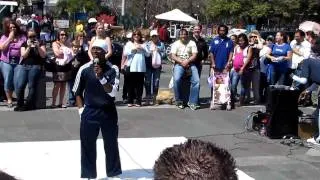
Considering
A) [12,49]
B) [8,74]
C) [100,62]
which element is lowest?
[8,74]

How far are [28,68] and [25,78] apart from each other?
Answer: 0.65ft

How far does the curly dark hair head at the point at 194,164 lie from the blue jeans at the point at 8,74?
9732mm

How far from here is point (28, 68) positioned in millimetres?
11172

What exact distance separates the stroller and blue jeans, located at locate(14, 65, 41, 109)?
3.51 meters

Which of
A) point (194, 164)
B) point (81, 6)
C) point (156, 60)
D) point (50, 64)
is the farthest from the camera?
point (81, 6)

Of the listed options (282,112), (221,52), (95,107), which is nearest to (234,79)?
(221,52)

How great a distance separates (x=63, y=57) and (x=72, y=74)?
40cm

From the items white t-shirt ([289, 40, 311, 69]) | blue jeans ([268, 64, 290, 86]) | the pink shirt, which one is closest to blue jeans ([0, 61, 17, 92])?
the pink shirt

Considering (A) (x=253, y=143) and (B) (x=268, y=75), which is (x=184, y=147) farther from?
(B) (x=268, y=75)

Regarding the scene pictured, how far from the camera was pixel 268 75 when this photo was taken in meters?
13.2

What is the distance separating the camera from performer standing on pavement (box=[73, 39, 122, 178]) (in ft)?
21.6

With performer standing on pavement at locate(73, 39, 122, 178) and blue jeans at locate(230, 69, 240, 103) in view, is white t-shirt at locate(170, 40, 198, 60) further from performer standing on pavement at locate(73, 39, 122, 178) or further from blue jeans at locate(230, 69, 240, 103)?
performer standing on pavement at locate(73, 39, 122, 178)

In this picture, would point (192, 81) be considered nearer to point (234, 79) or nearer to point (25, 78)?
point (234, 79)

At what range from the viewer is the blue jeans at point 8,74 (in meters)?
11.3
